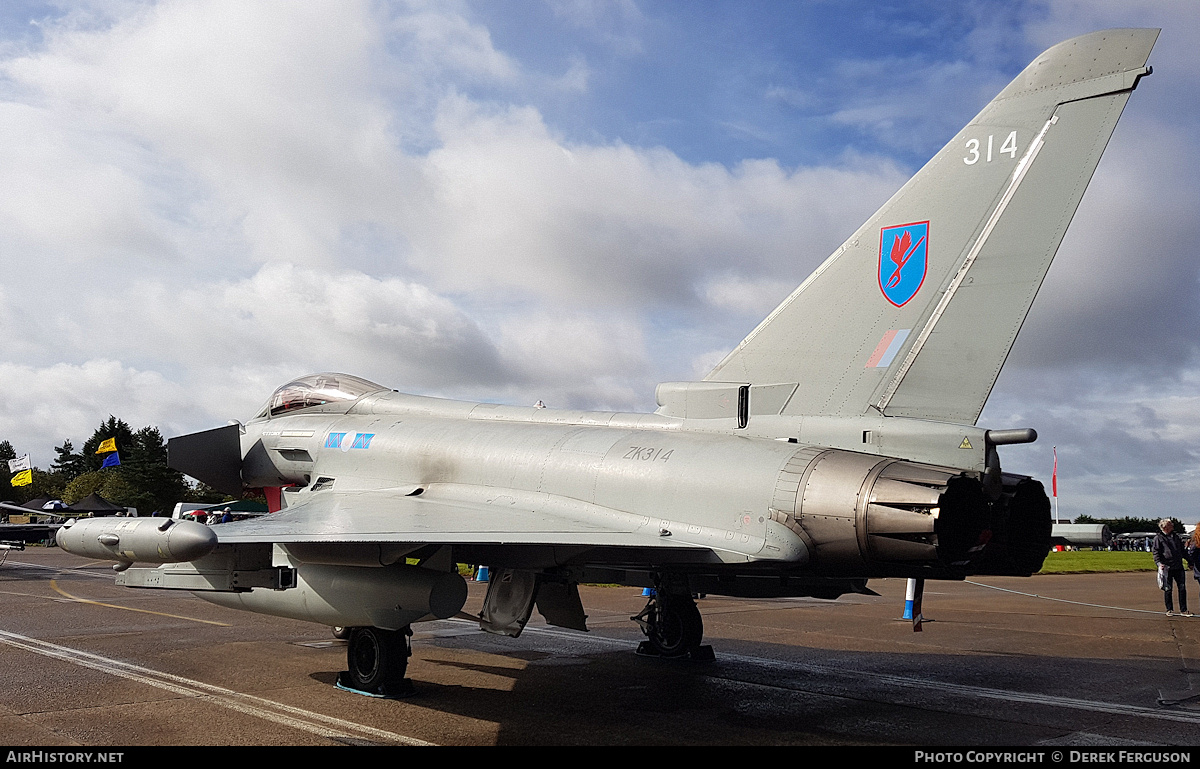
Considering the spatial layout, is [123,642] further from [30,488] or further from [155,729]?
[30,488]

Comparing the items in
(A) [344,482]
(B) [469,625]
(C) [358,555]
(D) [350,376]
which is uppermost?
(D) [350,376]

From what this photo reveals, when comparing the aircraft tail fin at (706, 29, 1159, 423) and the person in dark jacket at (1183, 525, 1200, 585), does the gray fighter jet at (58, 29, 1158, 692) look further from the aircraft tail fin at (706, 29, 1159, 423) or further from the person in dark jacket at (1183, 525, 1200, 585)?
the person in dark jacket at (1183, 525, 1200, 585)

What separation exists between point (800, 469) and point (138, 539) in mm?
5440

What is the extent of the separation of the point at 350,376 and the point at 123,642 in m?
4.33

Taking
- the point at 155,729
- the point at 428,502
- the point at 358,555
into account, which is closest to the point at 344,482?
the point at 428,502

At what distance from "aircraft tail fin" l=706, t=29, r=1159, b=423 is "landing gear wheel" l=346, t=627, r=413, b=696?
13.6 feet

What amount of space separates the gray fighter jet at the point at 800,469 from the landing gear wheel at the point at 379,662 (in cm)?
2

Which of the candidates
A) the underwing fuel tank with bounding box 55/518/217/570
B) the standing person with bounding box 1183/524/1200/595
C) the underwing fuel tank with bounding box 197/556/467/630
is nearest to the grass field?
the standing person with bounding box 1183/524/1200/595

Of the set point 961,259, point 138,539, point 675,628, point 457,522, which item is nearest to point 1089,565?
point 675,628

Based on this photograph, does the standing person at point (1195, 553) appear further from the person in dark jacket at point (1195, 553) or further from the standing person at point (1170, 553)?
the standing person at point (1170, 553)

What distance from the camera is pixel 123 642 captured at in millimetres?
10742

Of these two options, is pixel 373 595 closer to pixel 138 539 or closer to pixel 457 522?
pixel 457 522

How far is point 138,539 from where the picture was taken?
23.4 ft

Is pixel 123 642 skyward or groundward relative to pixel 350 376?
groundward
